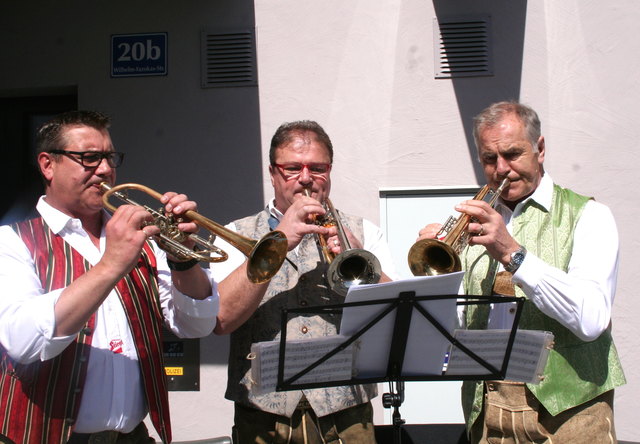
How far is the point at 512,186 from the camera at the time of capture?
3.06 metres

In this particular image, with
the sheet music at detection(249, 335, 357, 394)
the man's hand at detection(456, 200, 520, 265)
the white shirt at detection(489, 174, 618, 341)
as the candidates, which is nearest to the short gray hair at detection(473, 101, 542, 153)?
the white shirt at detection(489, 174, 618, 341)

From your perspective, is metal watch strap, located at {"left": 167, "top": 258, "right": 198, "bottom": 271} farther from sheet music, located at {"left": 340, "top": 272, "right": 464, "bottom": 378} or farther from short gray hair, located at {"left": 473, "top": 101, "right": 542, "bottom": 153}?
short gray hair, located at {"left": 473, "top": 101, "right": 542, "bottom": 153}

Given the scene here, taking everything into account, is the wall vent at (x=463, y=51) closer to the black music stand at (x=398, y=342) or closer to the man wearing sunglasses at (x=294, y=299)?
the man wearing sunglasses at (x=294, y=299)

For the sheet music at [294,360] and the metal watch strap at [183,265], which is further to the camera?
the metal watch strap at [183,265]

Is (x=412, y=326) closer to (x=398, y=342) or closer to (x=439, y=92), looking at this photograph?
(x=398, y=342)

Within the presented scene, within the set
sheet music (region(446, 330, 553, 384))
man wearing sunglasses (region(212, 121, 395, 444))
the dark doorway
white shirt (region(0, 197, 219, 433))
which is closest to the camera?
white shirt (region(0, 197, 219, 433))

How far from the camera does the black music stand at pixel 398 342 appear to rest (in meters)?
2.40

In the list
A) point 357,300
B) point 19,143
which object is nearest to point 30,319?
point 357,300

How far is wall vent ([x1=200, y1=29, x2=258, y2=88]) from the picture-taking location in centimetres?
482

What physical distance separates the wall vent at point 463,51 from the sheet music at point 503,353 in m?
2.52

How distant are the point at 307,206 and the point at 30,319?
41.8 inches

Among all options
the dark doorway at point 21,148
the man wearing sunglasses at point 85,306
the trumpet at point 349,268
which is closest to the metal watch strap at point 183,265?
the man wearing sunglasses at point 85,306

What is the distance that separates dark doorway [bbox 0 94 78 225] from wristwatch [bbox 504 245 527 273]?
3.46 meters

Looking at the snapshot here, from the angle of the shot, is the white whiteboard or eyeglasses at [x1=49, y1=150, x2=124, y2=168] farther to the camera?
the white whiteboard
